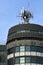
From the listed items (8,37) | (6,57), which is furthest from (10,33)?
(6,57)

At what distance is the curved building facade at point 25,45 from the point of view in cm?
7844

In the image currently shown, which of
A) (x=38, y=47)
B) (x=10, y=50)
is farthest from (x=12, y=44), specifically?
(x=38, y=47)

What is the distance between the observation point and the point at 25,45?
79375mm

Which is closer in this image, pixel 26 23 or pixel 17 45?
pixel 17 45

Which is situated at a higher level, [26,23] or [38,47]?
[26,23]

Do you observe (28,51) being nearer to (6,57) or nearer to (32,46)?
(32,46)

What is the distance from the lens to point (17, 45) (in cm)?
8012

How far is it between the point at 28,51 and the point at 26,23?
36.4ft

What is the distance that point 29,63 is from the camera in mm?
Result: 77688

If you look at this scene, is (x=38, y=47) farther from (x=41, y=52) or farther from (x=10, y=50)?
(x=10, y=50)

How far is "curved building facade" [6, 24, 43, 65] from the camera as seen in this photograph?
3088 inches

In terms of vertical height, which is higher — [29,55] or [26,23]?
[26,23]

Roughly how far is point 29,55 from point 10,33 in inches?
399

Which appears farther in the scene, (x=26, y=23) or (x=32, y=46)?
(x=26, y=23)
